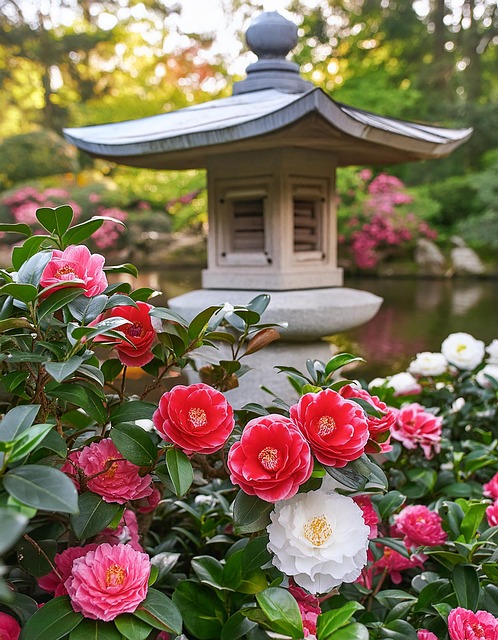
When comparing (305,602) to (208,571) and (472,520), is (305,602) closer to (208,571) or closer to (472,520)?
(208,571)

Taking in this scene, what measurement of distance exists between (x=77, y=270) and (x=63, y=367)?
174 millimetres

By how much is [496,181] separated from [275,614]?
8969mm

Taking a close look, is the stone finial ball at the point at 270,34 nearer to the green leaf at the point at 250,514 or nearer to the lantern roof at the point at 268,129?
the lantern roof at the point at 268,129

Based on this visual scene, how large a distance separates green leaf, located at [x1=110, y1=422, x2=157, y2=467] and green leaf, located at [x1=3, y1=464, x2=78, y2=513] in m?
0.19

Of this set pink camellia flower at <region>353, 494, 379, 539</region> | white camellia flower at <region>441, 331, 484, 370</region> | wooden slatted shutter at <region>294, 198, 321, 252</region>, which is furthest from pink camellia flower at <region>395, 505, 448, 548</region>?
wooden slatted shutter at <region>294, 198, 321, 252</region>

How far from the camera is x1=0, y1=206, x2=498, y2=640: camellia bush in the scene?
23.0 inches

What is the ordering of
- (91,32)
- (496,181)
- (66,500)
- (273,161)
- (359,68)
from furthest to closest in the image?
(91,32)
(359,68)
(496,181)
(273,161)
(66,500)

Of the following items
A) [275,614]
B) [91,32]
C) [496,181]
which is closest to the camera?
[275,614]

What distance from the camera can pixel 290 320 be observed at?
1.76 metres

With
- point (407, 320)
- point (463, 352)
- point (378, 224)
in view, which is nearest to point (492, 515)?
point (463, 352)

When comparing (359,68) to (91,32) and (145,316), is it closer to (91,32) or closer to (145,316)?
(91,32)

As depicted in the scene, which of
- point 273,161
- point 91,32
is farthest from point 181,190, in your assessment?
point 91,32

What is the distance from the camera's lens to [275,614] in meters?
0.57

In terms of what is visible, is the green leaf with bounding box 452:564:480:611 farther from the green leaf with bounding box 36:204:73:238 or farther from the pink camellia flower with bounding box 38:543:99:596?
the green leaf with bounding box 36:204:73:238
